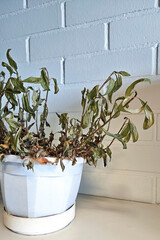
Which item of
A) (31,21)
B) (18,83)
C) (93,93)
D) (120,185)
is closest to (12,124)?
(18,83)

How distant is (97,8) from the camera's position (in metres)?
0.73

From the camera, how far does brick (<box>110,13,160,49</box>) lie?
67cm

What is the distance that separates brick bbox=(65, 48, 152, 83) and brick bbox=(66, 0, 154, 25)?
147 mm

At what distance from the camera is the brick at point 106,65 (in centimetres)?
68

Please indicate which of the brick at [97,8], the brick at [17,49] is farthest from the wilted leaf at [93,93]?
the brick at [17,49]

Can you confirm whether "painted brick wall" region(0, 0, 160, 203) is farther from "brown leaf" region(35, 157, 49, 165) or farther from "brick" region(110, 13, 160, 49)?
"brown leaf" region(35, 157, 49, 165)

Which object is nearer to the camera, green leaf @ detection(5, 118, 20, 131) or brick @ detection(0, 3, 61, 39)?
green leaf @ detection(5, 118, 20, 131)

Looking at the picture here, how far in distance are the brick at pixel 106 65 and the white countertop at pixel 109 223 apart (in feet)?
1.53

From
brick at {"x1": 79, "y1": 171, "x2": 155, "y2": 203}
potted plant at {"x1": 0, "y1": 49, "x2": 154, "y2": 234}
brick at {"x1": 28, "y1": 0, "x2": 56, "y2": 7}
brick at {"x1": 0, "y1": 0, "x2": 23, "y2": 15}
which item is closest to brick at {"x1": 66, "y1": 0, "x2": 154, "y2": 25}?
brick at {"x1": 28, "y1": 0, "x2": 56, "y2": 7}

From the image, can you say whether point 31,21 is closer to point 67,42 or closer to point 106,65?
point 67,42

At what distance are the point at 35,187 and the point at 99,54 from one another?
1.76ft

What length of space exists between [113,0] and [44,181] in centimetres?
68

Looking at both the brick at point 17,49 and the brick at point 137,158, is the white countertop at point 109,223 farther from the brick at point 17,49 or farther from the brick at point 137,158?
the brick at point 17,49

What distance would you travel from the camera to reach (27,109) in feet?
1.55
